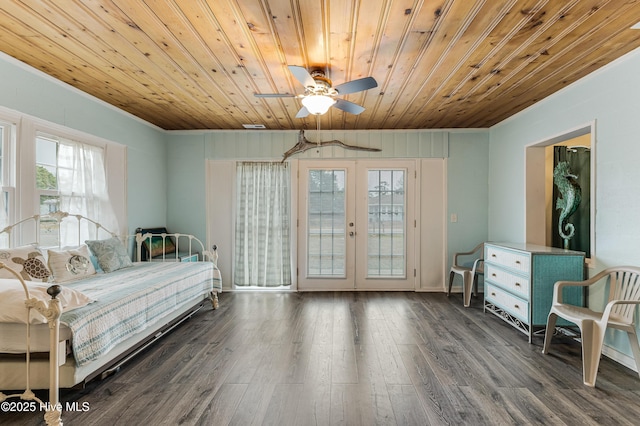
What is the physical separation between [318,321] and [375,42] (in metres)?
2.86

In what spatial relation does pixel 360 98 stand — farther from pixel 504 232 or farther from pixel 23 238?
pixel 23 238

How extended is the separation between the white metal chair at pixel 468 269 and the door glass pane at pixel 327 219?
1642 millimetres

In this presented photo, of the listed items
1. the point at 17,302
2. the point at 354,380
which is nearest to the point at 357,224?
the point at 354,380

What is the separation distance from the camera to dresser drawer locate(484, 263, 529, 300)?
3.14 meters

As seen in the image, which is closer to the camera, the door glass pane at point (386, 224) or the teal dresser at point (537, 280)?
the teal dresser at point (537, 280)

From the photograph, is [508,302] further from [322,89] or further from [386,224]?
[322,89]

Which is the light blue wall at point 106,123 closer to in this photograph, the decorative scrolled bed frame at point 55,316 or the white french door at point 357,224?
the decorative scrolled bed frame at point 55,316

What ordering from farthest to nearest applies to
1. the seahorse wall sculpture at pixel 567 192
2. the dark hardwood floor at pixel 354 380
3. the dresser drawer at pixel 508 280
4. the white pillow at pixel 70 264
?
the seahorse wall sculpture at pixel 567 192, the dresser drawer at pixel 508 280, the white pillow at pixel 70 264, the dark hardwood floor at pixel 354 380

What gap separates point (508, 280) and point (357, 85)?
2.64 metres

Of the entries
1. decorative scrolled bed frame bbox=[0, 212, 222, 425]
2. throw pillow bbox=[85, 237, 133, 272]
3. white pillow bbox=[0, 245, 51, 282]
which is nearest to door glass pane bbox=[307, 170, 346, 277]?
decorative scrolled bed frame bbox=[0, 212, 222, 425]

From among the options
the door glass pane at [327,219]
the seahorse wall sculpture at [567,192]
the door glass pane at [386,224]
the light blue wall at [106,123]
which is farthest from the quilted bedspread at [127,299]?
the seahorse wall sculpture at [567,192]

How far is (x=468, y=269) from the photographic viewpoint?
173 inches

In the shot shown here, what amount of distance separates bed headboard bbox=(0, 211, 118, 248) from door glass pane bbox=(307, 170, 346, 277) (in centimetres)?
268

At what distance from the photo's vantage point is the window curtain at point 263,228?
4957 millimetres
